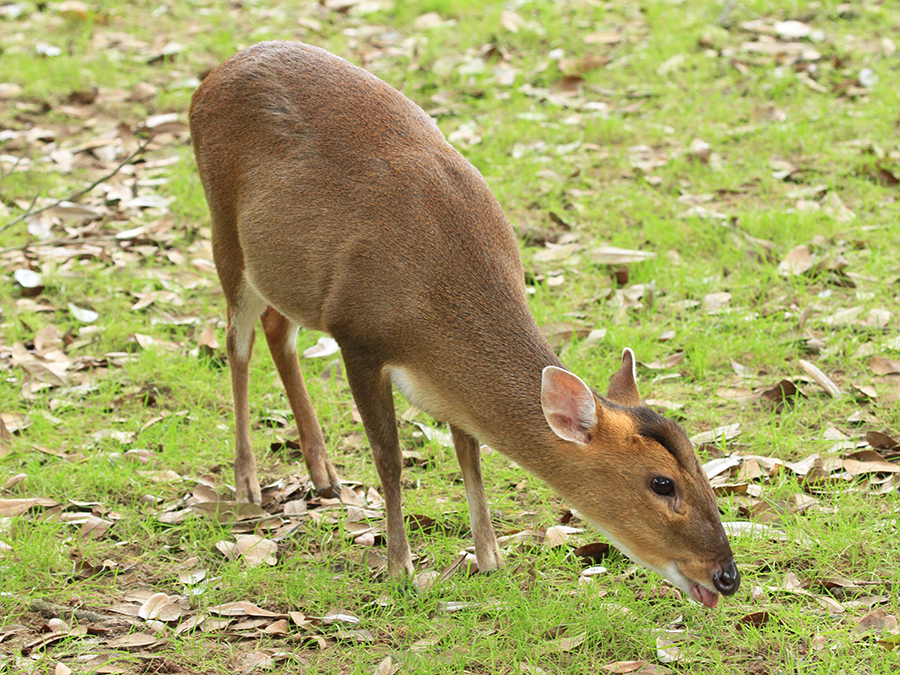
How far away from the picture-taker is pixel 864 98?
25.6ft

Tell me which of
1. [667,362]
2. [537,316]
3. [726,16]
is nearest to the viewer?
[667,362]

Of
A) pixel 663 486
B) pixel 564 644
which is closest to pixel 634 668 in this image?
pixel 564 644

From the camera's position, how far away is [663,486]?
335 cm

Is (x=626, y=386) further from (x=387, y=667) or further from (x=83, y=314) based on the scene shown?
(x=83, y=314)

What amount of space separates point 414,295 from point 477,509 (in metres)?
0.88

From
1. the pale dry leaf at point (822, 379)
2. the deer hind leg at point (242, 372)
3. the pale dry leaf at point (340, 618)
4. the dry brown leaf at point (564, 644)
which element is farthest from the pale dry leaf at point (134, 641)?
the pale dry leaf at point (822, 379)

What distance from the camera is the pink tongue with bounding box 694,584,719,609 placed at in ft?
11.0

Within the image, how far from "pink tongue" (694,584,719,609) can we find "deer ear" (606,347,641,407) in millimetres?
696

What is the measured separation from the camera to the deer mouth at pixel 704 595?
333cm

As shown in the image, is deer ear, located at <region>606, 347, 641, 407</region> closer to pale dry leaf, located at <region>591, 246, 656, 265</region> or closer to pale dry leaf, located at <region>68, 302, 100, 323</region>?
pale dry leaf, located at <region>591, 246, 656, 265</region>

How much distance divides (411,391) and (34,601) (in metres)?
1.60

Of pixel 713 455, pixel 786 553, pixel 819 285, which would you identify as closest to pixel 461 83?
pixel 819 285

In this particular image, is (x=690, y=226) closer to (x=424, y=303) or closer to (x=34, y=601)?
(x=424, y=303)

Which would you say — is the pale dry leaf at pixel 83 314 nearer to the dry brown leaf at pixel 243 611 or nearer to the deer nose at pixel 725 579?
the dry brown leaf at pixel 243 611
